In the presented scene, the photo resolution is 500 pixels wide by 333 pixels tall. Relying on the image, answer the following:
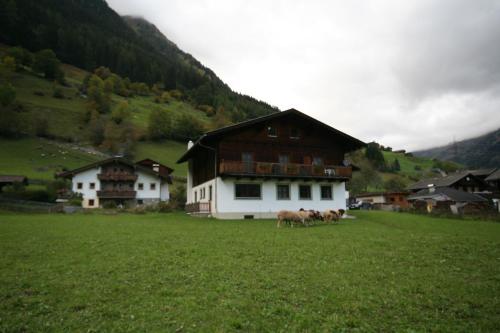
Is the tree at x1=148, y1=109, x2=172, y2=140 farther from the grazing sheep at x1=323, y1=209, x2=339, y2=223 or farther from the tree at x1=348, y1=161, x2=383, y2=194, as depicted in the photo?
the grazing sheep at x1=323, y1=209, x2=339, y2=223

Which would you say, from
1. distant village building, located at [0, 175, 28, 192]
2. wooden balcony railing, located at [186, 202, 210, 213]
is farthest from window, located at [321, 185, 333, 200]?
distant village building, located at [0, 175, 28, 192]

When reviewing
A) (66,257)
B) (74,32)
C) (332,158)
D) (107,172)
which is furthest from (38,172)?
(74,32)

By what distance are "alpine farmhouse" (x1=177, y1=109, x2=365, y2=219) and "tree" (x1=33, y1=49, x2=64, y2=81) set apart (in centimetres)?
11152

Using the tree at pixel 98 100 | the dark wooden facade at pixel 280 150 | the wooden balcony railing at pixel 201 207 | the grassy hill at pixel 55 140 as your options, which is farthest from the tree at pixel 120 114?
the wooden balcony railing at pixel 201 207

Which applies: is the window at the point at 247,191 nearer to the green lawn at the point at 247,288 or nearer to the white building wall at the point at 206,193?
the white building wall at the point at 206,193

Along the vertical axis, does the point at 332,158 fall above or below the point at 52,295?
above

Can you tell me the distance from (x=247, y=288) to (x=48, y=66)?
139 meters

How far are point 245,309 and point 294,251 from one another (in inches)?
237

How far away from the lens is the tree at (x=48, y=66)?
397 feet

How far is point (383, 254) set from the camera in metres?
12.1

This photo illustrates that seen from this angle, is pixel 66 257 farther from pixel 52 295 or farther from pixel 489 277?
pixel 489 277

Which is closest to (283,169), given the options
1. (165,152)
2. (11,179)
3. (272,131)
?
(272,131)

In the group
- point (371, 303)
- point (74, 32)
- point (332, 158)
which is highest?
point (74, 32)

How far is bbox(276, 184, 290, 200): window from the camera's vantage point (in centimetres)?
3250
